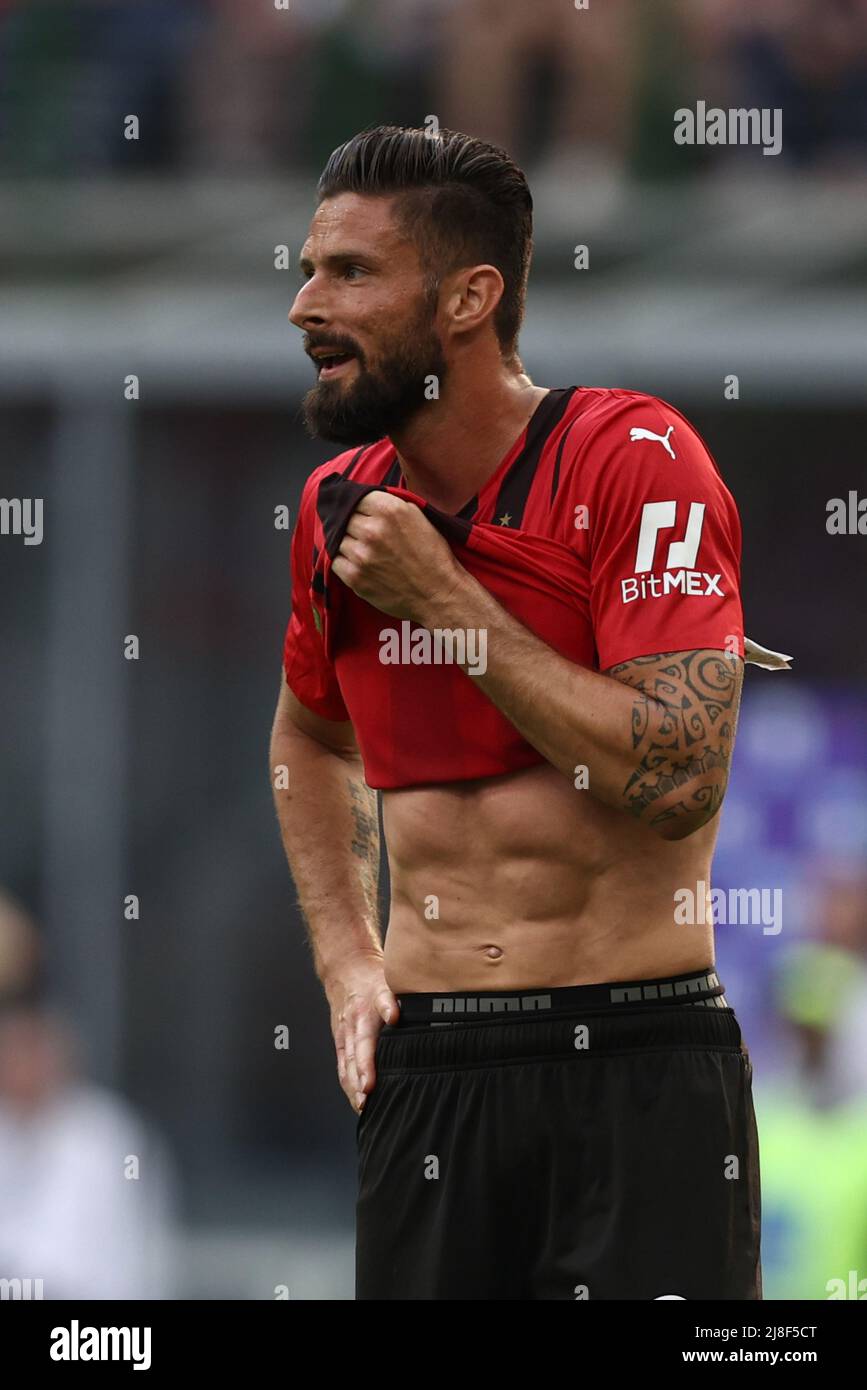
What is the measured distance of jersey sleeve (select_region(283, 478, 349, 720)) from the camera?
3.86m

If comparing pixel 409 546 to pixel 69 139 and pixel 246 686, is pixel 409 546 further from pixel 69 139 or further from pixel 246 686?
pixel 69 139

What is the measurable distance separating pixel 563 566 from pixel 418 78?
6.73m

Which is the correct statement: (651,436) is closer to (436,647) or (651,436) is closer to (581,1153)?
(436,647)

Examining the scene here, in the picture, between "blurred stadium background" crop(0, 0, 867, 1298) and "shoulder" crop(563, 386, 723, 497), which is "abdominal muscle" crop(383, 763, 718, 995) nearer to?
"shoulder" crop(563, 386, 723, 497)

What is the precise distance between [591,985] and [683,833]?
30 centimetres

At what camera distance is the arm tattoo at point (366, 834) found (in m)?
4.03

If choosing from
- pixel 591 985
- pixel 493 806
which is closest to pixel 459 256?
pixel 493 806

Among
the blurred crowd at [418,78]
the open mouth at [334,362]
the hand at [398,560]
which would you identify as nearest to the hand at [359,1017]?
the hand at [398,560]

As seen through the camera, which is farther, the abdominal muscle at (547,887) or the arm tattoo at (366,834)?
the arm tattoo at (366,834)

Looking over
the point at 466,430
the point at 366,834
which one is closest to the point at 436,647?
the point at 466,430

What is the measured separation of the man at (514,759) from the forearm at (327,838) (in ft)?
0.74

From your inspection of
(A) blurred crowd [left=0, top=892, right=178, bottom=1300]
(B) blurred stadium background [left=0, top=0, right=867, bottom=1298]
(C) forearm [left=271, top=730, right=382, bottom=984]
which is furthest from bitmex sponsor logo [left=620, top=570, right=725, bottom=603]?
(B) blurred stadium background [left=0, top=0, right=867, bottom=1298]
